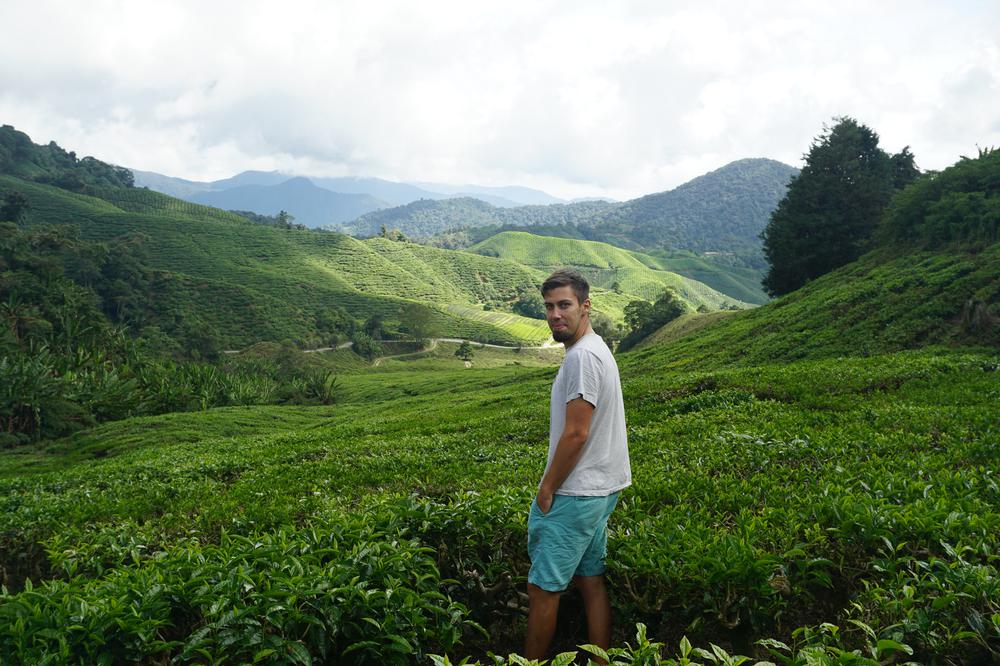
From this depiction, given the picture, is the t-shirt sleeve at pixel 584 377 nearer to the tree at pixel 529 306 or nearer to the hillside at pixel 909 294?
the hillside at pixel 909 294

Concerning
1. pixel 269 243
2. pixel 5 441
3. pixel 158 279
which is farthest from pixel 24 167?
pixel 5 441

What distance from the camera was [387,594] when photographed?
3508mm

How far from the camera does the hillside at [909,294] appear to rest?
17703 millimetres

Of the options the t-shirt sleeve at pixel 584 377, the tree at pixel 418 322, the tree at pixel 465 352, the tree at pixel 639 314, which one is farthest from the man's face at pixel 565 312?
the tree at pixel 418 322

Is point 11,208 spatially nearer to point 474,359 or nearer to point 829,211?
point 474,359

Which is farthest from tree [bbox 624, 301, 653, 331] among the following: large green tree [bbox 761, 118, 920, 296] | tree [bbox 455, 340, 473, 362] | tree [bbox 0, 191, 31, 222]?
tree [bbox 0, 191, 31, 222]

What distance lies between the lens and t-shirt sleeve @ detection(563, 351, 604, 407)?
385cm

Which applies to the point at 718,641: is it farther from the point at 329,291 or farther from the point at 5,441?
the point at 329,291

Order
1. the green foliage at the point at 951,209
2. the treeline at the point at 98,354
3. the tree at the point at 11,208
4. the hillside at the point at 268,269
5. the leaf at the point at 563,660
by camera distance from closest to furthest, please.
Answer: the leaf at the point at 563,660 < the green foliage at the point at 951,209 < the treeline at the point at 98,354 < the tree at the point at 11,208 < the hillside at the point at 268,269

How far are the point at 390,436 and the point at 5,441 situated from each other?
2958 centimetres

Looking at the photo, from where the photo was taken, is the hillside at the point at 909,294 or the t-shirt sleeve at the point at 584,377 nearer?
the t-shirt sleeve at the point at 584,377

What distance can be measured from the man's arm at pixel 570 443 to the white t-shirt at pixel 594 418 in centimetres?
6

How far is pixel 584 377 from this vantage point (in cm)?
388

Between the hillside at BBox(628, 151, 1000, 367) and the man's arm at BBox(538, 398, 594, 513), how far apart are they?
16506 millimetres
